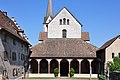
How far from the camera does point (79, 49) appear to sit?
61688 millimetres

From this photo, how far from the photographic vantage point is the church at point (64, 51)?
59531mm

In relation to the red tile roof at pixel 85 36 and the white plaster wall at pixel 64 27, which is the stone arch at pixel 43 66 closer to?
the white plaster wall at pixel 64 27

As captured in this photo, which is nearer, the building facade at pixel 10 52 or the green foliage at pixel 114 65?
the building facade at pixel 10 52

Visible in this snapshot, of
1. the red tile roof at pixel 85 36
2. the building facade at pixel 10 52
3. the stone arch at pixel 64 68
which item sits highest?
the red tile roof at pixel 85 36

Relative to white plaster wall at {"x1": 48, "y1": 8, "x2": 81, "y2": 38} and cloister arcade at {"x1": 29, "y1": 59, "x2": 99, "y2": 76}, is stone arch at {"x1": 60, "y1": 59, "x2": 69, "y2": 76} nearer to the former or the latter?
cloister arcade at {"x1": 29, "y1": 59, "x2": 99, "y2": 76}

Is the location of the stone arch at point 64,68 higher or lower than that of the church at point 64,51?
lower

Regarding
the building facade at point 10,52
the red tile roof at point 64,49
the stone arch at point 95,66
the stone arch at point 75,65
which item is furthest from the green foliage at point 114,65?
the building facade at point 10,52

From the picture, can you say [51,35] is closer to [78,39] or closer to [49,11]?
[78,39]

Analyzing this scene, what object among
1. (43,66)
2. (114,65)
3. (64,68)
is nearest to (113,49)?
(114,65)

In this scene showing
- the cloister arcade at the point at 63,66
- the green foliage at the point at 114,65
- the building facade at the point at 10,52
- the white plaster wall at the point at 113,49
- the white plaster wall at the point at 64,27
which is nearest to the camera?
the building facade at the point at 10,52

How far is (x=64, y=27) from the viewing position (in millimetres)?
68562

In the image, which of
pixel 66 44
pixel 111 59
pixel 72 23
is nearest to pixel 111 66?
pixel 111 59

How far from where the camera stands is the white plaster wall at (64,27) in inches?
2677

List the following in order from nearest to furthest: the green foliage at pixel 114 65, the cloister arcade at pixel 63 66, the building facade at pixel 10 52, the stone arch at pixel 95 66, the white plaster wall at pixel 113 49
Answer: the building facade at pixel 10 52 → the green foliage at pixel 114 65 → the white plaster wall at pixel 113 49 → the stone arch at pixel 95 66 → the cloister arcade at pixel 63 66
